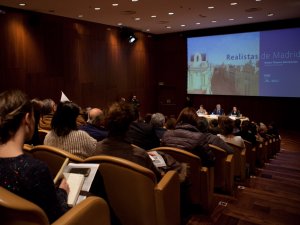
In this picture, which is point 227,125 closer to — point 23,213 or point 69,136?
point 69,136

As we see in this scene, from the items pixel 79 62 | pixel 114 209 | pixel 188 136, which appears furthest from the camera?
pixel 79 62

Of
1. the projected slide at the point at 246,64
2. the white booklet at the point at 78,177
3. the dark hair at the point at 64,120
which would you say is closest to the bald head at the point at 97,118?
the dark hair at the point at 64,120

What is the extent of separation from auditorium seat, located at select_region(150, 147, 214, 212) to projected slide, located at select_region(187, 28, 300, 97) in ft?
26.3

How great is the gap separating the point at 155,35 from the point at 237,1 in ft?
18.8

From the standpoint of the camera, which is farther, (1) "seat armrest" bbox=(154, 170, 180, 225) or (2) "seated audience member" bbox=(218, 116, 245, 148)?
(2) "seated audience member" bbox=(218, 116, 245, 148)

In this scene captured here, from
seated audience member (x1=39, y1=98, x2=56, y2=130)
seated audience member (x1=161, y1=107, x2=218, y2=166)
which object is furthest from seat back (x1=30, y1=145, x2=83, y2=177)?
seated audience member (x1=39, y1=98, x2=56, y2=130)

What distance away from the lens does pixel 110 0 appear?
651 cm

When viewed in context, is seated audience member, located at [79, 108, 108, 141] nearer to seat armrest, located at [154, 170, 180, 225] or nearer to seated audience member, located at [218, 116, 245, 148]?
seat armrest, located at [154, 170, 180, 225]

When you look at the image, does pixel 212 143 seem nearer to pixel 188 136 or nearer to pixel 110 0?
pixel 188 136

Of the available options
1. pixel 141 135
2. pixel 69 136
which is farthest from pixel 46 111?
pixel 69 136

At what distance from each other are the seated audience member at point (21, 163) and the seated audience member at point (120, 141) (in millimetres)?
772

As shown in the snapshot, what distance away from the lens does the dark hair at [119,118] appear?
2.16 m

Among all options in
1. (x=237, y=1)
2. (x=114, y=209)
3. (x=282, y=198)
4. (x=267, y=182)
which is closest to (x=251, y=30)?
(x=237, y=1)

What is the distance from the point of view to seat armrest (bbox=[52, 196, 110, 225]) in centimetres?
123
